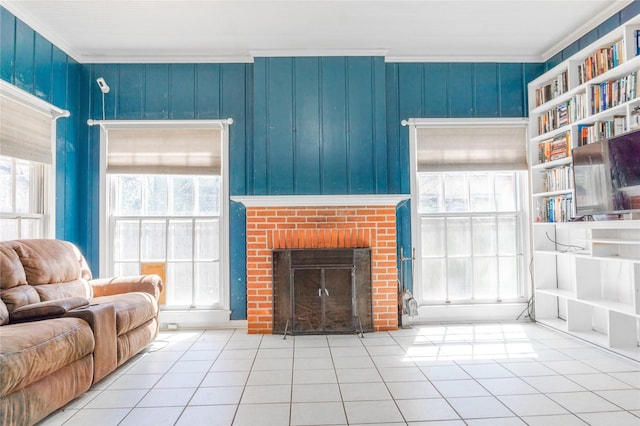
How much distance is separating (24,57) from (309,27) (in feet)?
7.96

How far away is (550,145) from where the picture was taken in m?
3.97

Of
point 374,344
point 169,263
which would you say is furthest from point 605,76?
point 169,263

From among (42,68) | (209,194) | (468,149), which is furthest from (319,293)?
(42,68)

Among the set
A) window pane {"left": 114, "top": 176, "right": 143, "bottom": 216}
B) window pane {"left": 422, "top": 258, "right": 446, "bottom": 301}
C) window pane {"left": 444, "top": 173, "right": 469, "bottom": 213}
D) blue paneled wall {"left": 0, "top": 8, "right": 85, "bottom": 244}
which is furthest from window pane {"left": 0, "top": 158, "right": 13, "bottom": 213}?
window pane {"left": 444, "top": 173, "right": 469, "bottom": 213}

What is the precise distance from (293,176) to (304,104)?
2.47 ft

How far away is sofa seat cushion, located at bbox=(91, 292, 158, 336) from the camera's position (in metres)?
2.86

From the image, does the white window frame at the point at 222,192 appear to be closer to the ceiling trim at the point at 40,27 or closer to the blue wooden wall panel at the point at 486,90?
the ceiling trim at the point at 40,27

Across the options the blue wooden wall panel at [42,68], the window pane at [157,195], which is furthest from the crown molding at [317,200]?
the blue wooden wall panel at [42,68]

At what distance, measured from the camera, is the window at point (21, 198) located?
3246 millimetres

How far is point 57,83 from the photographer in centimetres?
380

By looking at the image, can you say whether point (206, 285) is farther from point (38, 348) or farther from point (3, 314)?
point (38, 348)

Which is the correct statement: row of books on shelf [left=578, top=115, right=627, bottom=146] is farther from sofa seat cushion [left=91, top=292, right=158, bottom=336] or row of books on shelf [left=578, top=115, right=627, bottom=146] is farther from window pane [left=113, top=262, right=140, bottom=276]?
window pane [left=113, top=262, right=140, bottom=276]

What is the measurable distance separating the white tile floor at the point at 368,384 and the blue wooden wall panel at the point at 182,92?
2305mm

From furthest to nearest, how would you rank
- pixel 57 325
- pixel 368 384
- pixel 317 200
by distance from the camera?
pixel 317 200 → pixel 368 384 → pixel 57 325
